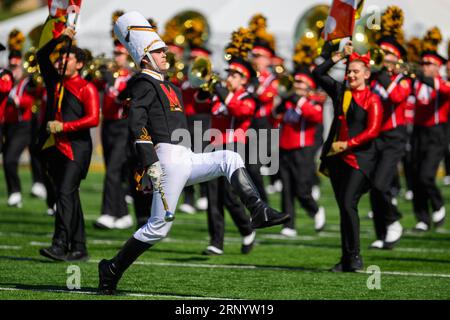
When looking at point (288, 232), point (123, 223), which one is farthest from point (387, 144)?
point (123, 223)

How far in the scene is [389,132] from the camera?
13.4 m

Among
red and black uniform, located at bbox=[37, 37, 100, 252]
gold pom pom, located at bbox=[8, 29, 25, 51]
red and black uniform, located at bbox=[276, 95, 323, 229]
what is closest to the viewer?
red and black uniform, located at bbox=[37, 37, 100, 252]

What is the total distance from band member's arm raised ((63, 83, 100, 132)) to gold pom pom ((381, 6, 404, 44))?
392cm

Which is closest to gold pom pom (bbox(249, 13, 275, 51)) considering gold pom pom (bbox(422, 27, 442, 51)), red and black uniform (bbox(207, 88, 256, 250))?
→ gold pom pom (bbox(422, 27, 442, 51))

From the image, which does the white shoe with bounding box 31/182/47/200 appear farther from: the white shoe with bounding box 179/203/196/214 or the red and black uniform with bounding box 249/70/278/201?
the red and black uniform with bounding box 249/70/278/201

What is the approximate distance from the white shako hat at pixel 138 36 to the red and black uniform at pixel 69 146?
6.58 ft

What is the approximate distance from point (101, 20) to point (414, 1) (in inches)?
315

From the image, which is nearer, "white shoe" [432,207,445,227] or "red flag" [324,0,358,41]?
"red flag" [324,0,358,41]

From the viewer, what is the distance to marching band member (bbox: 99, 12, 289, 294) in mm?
8664

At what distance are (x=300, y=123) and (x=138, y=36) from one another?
6.16 meters

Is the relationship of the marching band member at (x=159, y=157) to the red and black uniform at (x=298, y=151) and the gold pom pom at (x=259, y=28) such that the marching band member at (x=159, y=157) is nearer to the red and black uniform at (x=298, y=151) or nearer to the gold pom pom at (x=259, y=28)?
the red and black uniform at (x=298, y=151)

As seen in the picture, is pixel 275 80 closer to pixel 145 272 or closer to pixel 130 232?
pixel 130 232

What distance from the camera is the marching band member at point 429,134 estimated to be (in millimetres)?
15000

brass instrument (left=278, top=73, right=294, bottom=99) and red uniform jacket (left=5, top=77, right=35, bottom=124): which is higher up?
brass instrument (left=278, top=73, right=294, bottom=99)
